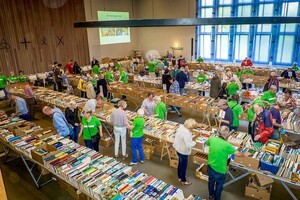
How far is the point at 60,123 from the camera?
17.8ft

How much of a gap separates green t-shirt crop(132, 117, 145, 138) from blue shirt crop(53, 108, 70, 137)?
152 centimetres

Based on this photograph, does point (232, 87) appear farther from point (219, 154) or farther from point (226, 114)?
point (219, 154)

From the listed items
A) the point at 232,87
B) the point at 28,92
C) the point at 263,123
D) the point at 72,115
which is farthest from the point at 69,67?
the point at 263,123

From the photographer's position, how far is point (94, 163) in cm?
431

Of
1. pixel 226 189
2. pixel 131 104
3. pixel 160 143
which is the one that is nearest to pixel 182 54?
pixel 131 104

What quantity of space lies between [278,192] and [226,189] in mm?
968

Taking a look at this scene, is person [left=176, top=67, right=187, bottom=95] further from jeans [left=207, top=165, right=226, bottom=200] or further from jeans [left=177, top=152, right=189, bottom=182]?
jeans [left=207, top=165, right=226, bottom=200]

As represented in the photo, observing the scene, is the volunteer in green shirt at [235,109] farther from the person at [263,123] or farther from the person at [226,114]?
the person at [263,123]

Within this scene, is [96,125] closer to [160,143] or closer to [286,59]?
[160,143]

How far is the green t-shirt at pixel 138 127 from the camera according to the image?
5.21m

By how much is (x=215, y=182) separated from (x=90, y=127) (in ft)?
8.95

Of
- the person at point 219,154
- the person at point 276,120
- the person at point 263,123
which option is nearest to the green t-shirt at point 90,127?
the person at point 219,154

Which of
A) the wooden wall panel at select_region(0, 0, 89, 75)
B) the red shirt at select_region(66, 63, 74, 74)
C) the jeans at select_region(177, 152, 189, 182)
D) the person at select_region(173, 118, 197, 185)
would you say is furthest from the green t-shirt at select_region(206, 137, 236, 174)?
the wooden wall panel at select_region(0, 0, 89, 75)

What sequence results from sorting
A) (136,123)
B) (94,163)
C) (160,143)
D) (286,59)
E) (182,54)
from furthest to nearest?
1. (182,54)
2. (286,59)
3. (160,143)
4. (136,123)
5. (94,163)
